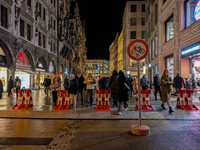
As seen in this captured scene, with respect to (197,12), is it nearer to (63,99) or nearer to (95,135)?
(63,99)

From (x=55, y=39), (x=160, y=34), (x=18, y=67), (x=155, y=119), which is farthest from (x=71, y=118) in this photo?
(x=55, y=39)

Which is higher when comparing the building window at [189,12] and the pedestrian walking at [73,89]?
the building window at [189,12]

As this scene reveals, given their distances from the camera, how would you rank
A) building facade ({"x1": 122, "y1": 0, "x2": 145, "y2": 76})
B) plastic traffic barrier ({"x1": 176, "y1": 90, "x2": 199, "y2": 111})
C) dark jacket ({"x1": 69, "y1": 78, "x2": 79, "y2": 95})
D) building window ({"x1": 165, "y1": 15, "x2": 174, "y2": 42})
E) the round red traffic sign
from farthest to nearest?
1. building facade ({"x1": 122, "y1": 0, "x2": 145, "y2": 76})
2. building window ({"x1": 165, "y1": 15, "x2": 174, "y2": 42})
3. dark jacket ({"x1": 69, "y1": 78, "x2": 79, "y2": 95})
4. plastic traffic barrier ({"x1": 176, "y1": 90, "x2": 199, "y2": 111})
5. the round red traffic sign

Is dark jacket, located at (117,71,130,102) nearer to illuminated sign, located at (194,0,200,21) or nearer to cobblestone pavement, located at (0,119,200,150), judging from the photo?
cobblestone pavement, located at (0,119,200,150)

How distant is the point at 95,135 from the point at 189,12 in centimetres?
1382

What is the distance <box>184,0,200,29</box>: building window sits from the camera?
12902 millimetres

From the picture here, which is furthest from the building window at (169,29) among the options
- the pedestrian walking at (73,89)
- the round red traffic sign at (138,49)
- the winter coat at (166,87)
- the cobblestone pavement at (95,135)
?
the round red traffic sign at (138,49)

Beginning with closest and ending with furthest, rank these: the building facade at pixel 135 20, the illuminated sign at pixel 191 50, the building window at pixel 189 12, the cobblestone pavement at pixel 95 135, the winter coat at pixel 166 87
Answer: the cobblestone pavement at pixel 95 135 < the winter coat at pixel 166 87 < the illuminated sign at pixel 191 50 < the building window at pixel 189 12 < the building facade at pixel 135 20

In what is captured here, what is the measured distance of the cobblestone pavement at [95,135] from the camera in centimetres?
385

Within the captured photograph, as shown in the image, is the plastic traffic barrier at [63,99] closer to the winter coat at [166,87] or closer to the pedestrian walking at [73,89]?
the pedestrian walking at [73,89]

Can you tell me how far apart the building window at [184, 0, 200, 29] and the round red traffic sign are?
10.1 meters

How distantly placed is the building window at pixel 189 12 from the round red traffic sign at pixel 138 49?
10113 mm

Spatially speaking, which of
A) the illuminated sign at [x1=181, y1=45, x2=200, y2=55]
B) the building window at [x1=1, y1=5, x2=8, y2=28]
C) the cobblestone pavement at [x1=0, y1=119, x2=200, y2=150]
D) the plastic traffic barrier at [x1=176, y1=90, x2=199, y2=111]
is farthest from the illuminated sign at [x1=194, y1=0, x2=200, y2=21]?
the building window at [x1=1, y1=5, x2=8, y2=28]

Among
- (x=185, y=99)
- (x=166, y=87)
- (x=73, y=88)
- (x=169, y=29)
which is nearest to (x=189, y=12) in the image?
(x=169, y=29)
